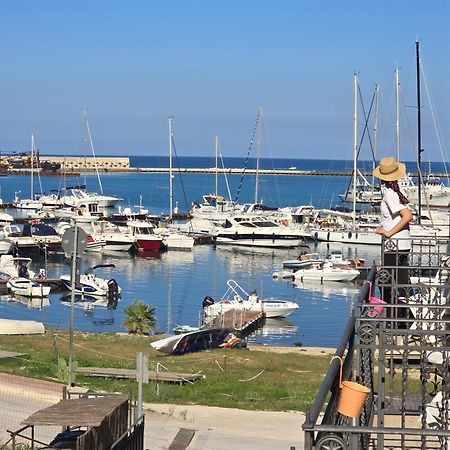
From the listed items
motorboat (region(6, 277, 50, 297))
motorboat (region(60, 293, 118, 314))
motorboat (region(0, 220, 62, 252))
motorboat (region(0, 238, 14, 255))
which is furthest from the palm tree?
motorboat (region(0, 220, 62, 252))

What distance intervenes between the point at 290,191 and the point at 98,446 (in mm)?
181770

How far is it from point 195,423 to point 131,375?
3.40 metres

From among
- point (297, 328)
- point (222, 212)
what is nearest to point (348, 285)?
point (297, 328)

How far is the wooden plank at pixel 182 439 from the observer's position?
14.5 m

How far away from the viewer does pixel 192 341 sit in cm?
2870

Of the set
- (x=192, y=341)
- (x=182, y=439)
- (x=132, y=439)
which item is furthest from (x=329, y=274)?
(x=132, y=439)

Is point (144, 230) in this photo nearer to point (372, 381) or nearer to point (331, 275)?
point (331, 275)

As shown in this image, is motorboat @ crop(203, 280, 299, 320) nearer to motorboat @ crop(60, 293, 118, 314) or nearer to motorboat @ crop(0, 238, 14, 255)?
motorboat @ crop(60, 293, 118, 314)

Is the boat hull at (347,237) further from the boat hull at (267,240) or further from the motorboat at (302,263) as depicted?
the motorboat at (302,263)

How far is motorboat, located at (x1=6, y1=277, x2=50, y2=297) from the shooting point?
170ft

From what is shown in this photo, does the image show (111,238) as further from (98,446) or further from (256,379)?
(98,446)

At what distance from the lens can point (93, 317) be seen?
151ft

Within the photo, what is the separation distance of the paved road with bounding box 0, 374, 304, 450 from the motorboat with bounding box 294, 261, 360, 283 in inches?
1716

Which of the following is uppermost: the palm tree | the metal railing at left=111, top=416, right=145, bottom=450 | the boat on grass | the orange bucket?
the orange bucket
